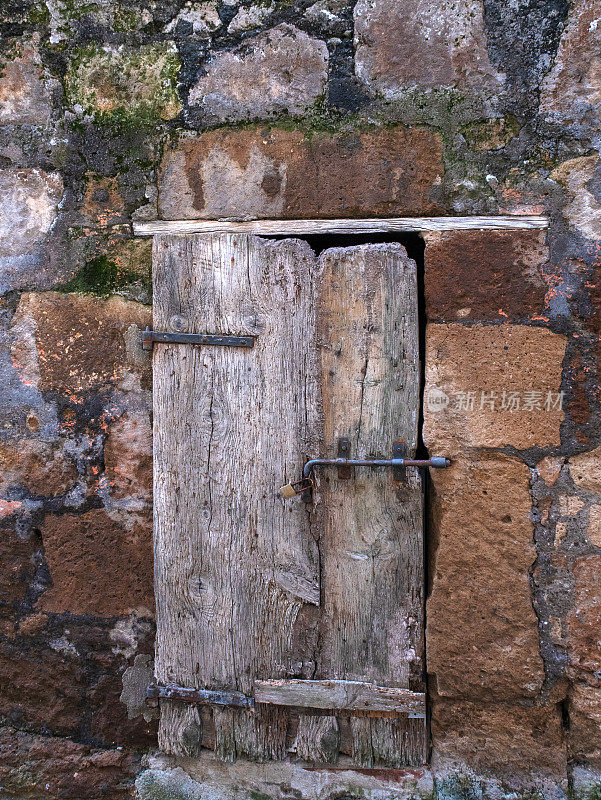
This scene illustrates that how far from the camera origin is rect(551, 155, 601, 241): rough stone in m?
1.57

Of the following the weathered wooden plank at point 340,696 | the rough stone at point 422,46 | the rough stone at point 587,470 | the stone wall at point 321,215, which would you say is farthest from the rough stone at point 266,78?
the weathered wooden plank at point 340,696

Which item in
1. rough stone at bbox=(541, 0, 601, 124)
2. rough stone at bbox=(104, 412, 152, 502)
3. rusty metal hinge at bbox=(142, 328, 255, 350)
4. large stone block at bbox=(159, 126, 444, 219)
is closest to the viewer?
rough stone at bbox=(541, 0, 601, 124)

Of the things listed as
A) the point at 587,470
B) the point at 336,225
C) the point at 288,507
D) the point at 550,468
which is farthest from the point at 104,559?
the point at 587,470

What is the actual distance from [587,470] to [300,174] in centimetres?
130

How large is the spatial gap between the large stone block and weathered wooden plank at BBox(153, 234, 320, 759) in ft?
0.44

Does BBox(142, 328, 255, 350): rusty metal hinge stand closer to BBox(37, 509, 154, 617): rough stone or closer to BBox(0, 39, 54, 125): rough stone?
BBox(37, 509, 154, 617): rough stone

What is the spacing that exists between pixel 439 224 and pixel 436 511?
914 mm

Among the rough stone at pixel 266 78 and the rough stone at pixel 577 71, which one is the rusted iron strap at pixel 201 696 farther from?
the rough stone at pixel 577 71

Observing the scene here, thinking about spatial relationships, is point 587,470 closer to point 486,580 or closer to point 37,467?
point 486,580

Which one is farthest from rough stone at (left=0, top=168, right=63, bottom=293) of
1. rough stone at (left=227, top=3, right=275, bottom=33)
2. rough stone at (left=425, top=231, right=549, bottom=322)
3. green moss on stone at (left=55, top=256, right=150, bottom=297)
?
rough stone at (left=425, top=231, right=549, bottom=322)

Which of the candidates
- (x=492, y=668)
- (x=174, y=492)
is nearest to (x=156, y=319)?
(x=174, y=492)

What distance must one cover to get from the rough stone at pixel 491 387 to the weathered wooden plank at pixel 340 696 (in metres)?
0.83

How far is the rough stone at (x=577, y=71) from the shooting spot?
5.06ft

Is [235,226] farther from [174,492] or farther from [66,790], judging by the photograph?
[66,790]
